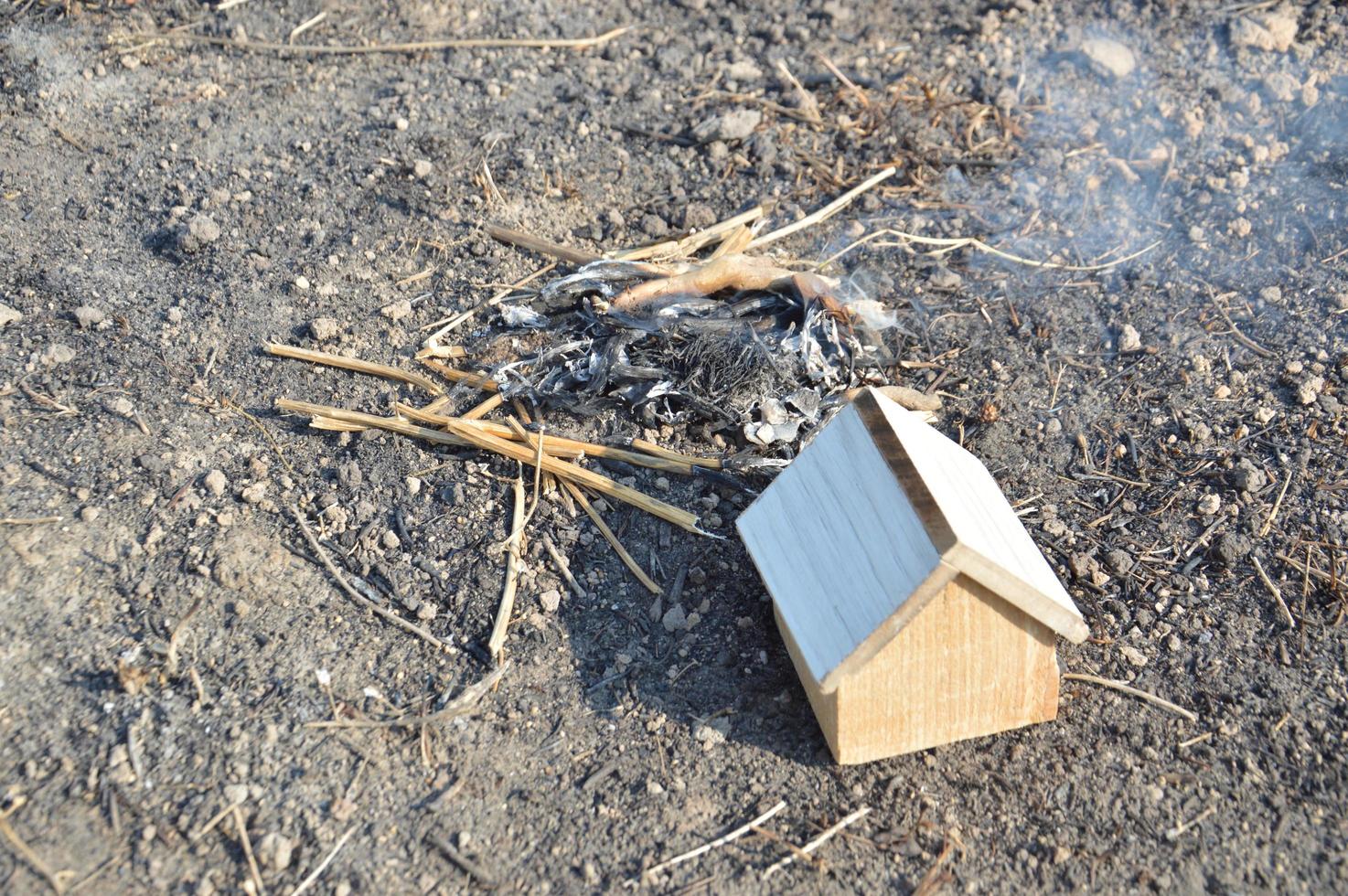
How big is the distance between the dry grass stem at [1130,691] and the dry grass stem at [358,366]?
2.23m

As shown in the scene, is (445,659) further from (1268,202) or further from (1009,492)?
(1268,202)

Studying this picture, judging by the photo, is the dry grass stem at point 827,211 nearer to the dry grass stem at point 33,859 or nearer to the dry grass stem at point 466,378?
the dry grass stem at point 466,378

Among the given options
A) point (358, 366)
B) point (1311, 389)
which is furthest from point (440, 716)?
point (1311, 389)

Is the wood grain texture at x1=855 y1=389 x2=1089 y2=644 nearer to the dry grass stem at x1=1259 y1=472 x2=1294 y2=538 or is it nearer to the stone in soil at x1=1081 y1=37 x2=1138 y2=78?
the dry grass stem at x1=1259 y1=472 x2=1294 y2=538

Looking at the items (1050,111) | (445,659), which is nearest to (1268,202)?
(1050,111)

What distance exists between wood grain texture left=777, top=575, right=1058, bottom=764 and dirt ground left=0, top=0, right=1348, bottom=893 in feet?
0.38

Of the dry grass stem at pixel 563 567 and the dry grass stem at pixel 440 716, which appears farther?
the dry grass stem at pixel 563 567

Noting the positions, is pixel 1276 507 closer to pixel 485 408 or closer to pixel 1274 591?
pixel 1274 591

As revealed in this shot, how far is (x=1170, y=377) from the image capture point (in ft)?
12.3

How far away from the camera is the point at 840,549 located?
106 inches

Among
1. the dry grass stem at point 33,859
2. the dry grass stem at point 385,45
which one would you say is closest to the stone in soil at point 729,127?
the dry grass stem at point 385,45

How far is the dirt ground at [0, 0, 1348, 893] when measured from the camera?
2646mm

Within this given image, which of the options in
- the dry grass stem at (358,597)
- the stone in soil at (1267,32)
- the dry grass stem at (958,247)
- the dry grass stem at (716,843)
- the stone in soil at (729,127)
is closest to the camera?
the dry grass stem at (716,843)

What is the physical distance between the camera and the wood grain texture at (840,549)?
8.20ft
